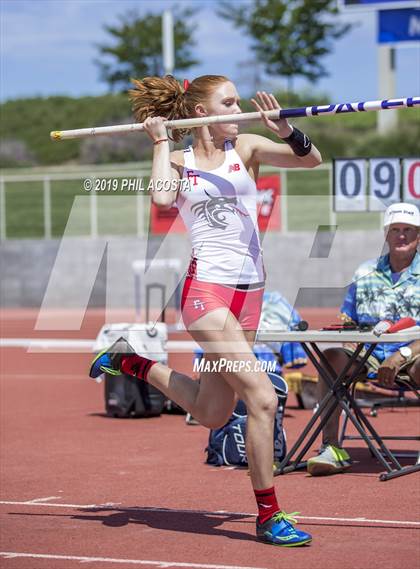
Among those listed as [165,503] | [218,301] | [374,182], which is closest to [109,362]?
[165,503]

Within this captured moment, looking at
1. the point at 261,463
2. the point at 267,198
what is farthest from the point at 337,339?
the point at 267,198

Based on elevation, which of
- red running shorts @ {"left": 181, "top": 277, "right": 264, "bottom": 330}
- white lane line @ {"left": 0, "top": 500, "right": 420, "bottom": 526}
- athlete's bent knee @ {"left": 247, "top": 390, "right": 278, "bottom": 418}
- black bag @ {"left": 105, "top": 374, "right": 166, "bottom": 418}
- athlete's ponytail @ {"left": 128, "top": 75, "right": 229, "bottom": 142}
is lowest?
black bag @ {"left": 105, "top": 374, "right": 166, "bottom": 418}

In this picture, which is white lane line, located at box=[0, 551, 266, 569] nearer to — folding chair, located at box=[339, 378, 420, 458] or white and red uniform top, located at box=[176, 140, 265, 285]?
white and red uniform top, located at box=[176, 140, 265, 285]

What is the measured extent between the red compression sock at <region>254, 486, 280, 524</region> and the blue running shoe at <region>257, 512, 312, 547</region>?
0.07 feet

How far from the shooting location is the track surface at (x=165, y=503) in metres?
5.76

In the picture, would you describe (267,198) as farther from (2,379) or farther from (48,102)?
(48,102)

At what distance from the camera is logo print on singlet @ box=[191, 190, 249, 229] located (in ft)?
20.4

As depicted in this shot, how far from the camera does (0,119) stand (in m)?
62.8

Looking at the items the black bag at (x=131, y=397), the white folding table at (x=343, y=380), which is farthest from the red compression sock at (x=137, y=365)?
the black bag at (x=131, y=397)

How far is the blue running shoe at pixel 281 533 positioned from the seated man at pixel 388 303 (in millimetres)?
1898

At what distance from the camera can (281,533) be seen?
5.93 m

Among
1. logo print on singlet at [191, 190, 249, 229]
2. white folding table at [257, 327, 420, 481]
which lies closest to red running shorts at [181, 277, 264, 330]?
logo print on singlet at [191, 190, 249, 229]

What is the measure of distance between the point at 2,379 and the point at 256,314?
8801 millimetres

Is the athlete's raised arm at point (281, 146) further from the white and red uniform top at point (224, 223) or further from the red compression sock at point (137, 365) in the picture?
the red compression sock at point (137, 365)
